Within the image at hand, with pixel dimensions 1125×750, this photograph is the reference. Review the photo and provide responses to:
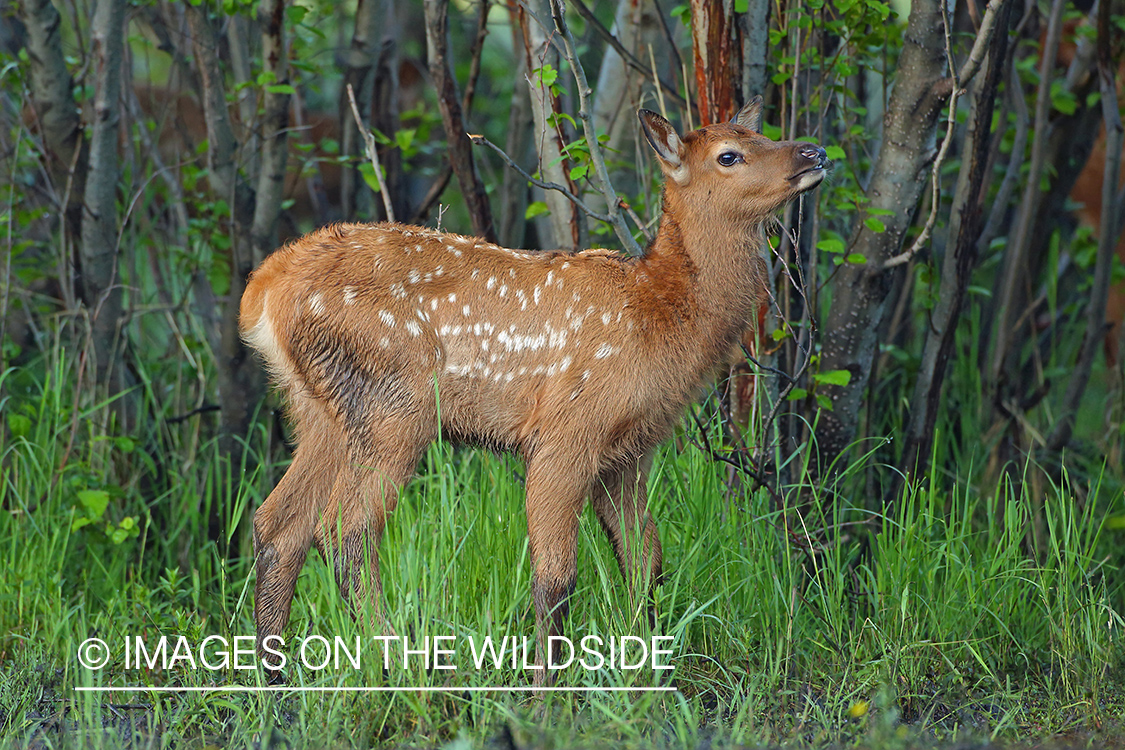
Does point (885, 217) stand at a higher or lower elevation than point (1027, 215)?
higher

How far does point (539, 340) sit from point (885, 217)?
1.92 metres

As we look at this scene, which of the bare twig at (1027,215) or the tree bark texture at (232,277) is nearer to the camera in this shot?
the tree bark texture at (232,277)

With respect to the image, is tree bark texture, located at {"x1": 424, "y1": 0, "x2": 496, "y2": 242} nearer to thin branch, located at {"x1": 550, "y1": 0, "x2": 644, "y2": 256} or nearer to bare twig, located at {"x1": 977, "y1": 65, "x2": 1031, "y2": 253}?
thin branch, located at {"x1": 550, "y1": 0, "x2": 644, "y2": 256}

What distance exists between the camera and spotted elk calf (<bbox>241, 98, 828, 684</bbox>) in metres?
3.74

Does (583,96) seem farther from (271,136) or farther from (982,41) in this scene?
(271,136)

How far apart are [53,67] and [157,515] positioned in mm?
2304

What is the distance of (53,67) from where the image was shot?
5.77 m

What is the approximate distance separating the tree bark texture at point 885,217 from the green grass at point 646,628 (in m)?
0.51

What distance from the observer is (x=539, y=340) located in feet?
12.6

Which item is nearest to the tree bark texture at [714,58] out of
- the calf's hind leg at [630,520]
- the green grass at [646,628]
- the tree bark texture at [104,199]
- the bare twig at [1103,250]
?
the green grass at [646,628]

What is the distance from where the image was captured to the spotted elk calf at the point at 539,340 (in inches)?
147

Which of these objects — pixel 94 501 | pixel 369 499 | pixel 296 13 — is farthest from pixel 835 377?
pixel 94 501

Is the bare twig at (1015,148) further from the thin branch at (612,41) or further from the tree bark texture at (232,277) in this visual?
the tree bark texture at (232,277)

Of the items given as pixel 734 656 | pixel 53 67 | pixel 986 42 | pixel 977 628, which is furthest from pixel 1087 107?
pixel 53 67
